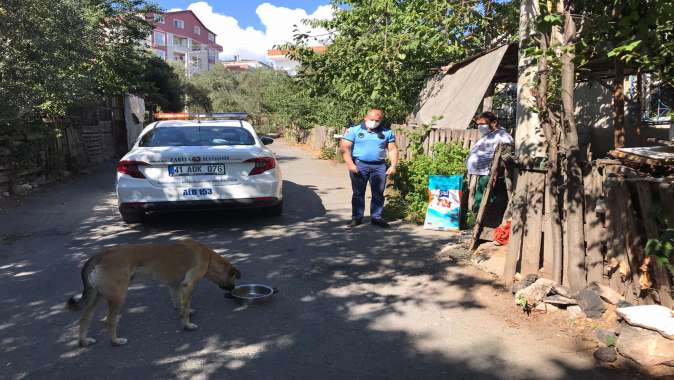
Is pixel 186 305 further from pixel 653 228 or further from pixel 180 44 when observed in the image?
pixel 180 44

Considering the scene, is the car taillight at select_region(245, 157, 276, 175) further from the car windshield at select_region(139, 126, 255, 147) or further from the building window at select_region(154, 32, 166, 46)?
the building window at select_region(154, 32, 166, 46)

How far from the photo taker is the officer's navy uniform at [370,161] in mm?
7398

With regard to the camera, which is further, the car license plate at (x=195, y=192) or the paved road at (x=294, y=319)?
the car license plate at (x=195, y=192)

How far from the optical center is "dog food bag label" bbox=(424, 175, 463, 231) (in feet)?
23.6

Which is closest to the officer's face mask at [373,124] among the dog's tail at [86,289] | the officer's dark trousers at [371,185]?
the officer's dark trousers at [371,185]

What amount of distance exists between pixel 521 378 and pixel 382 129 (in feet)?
15.3

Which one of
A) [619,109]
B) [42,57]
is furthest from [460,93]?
[42,57]

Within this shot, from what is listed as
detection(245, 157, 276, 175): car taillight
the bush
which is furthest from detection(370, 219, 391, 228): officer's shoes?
detection(245, 157, 276, 175): car taillight

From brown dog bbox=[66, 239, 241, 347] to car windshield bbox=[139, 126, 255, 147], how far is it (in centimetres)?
367

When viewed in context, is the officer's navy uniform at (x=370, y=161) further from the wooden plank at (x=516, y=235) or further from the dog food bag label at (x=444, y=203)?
the wooden plank at (x=516, y=235)

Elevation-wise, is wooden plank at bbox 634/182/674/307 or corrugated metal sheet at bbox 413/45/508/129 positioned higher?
Result: corrugated metal sheet at bbox 413/45/508/129

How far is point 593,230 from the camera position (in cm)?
433

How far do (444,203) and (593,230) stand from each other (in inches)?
118

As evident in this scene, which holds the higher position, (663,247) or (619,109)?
(619,109)
